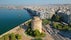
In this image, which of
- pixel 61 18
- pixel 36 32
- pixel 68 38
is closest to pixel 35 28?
pixel 36 32

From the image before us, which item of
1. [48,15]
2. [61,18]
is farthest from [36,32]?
[48,15]

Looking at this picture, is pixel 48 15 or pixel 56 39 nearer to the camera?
pixel 56 39

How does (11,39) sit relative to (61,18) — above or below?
above

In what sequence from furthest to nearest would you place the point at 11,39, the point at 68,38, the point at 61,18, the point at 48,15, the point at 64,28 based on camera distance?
the point at 48,15, the point at 61,18, the point at 64,28, the point at 68,38, the point at 11,39

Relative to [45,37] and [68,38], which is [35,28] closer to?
[45,37]

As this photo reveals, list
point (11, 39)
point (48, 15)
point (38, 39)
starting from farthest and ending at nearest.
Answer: point (48, 15) → point (38, 39) → point (11, 39)

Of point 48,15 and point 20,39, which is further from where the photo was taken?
point 48,15

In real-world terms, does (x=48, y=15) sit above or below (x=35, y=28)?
below

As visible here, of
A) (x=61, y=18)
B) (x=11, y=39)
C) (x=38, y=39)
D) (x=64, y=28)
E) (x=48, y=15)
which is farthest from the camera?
(x=48, y=15)

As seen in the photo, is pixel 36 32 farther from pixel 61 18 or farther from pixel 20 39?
pixel 61 18
